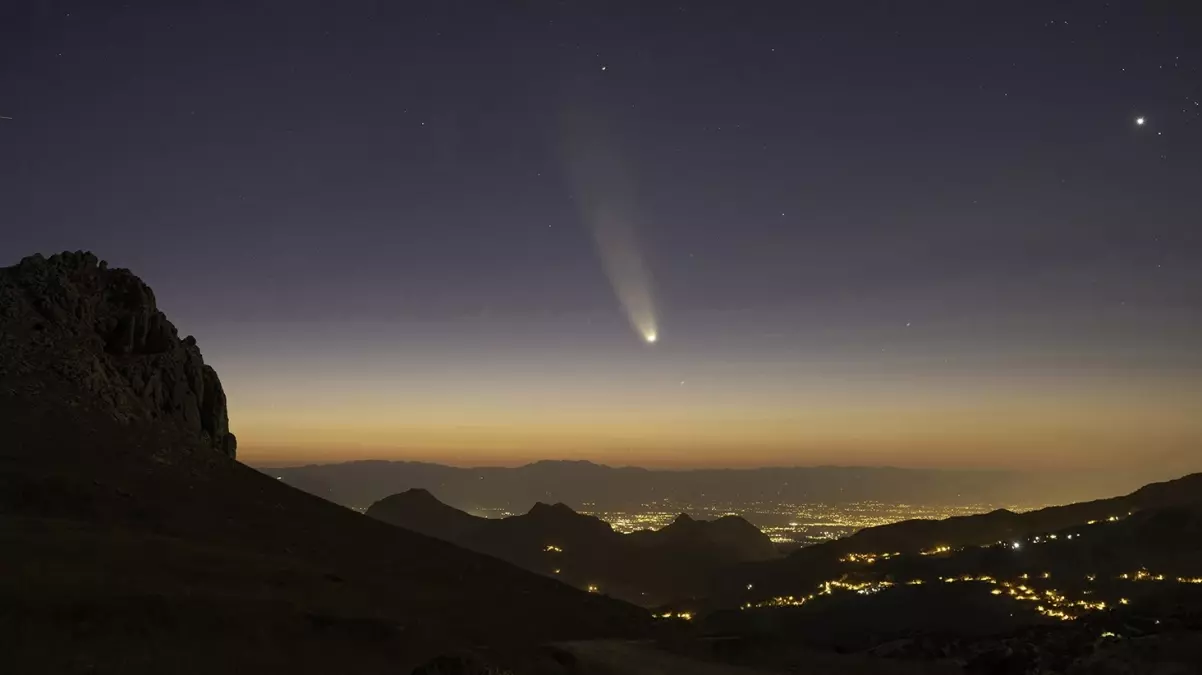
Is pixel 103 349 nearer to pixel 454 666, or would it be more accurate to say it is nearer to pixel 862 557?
pixel 454 666

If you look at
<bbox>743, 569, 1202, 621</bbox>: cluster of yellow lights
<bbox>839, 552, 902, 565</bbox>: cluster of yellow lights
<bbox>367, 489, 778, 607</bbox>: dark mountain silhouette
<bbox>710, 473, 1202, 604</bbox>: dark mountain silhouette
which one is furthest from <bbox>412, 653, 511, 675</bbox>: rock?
<bbox>367, 489, 778, 607</bbox>: dark mountain silhouette

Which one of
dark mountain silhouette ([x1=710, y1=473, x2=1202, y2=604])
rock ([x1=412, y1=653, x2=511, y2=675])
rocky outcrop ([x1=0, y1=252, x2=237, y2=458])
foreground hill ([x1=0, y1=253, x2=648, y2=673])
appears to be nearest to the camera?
rock ([x1=412, y1=653, x2=511, y2=675])

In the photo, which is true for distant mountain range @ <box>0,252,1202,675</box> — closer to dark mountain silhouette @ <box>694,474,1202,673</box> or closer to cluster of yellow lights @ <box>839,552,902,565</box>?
dark mountain silhouette @ <box>694,474,1202,673</box>

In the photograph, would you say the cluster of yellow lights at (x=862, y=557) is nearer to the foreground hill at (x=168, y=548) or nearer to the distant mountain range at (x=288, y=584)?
the distant mountain range at (x=288, y=584)

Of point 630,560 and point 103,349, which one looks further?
point 630,560

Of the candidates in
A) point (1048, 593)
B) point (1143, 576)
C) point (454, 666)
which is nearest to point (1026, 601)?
point (1048, 593)

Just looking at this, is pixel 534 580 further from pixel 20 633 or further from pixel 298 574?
pixel 20 633

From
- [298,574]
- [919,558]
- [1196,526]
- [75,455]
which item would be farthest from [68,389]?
[1196,526]
